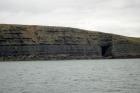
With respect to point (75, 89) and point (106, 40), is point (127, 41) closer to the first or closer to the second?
point (106, 40)

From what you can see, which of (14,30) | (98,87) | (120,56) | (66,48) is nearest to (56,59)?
(66,48)

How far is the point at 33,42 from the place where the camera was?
472ft

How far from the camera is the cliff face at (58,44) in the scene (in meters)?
139

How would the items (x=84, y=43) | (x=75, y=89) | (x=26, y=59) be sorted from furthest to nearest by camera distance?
(x=84, y=43) < (x=26, y=59) < (x=75, y=89)

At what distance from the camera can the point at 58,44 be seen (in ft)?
480

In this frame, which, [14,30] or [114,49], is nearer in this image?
[14,30]

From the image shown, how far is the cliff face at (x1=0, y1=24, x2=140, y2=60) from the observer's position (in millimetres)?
139000

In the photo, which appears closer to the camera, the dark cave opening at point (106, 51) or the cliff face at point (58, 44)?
the cliff face at point (58, 44)

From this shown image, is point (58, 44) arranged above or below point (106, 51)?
above

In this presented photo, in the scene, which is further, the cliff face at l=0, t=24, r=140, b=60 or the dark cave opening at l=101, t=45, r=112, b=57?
the dark cave opening at l=101, t=45, r=112, b=57

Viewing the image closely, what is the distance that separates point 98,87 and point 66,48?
106 meters

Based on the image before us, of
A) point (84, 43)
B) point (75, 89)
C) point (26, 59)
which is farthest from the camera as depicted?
point (84, 43)

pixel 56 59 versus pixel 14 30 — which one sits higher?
pixel 14 30

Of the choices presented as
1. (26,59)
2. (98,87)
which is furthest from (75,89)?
(26,59)
